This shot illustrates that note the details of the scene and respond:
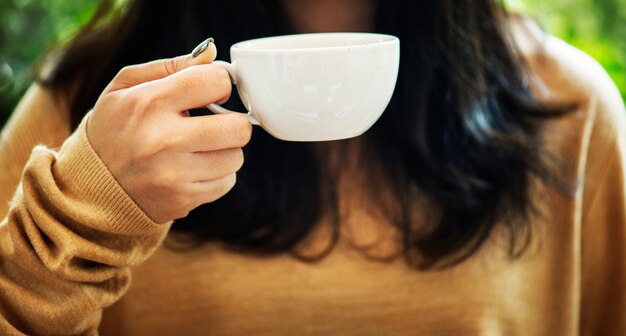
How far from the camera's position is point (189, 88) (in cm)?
60

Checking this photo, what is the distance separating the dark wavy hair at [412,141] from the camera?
3.32 feet

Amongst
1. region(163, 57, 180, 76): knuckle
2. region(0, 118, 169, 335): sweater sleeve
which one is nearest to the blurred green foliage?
region(0, 118, 169, 335): sweater sleeve

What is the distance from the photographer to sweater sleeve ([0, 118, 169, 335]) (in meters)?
0.65

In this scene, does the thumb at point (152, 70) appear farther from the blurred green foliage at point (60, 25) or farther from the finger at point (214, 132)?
the blurred green foliage at point (60, 25)

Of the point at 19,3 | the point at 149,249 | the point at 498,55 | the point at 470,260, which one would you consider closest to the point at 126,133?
the point at 149,249

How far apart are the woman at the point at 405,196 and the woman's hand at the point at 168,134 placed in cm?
31

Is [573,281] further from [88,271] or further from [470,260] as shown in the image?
[88,271]

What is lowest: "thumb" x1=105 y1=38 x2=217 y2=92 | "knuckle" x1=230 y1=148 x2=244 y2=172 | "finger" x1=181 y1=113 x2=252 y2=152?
"knuckle" x1=230 y1=148 x2=244 y2=172

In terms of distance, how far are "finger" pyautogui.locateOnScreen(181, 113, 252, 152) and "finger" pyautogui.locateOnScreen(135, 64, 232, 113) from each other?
17 millimetres

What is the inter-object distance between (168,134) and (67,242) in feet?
0.55

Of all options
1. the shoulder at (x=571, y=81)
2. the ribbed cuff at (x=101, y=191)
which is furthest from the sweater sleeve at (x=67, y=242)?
the shoulder at (x=571, y=81)

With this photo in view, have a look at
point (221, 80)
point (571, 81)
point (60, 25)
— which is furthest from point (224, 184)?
point (60, 25)

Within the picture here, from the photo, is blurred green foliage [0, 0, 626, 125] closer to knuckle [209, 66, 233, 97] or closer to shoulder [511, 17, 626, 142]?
shoulder [511, 17, 626, 142]

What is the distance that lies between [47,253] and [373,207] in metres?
0.52
